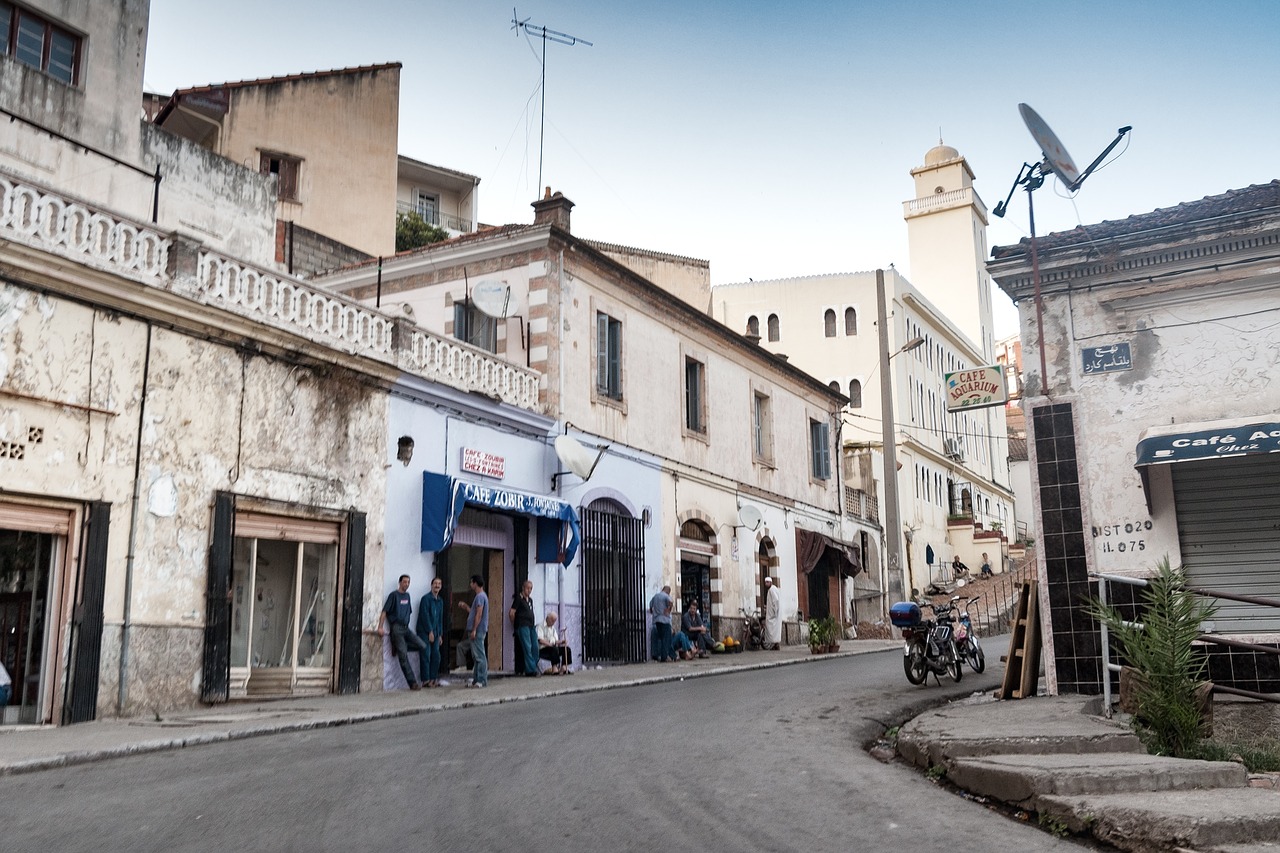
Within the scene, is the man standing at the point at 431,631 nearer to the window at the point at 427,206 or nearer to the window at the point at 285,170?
the window at the point at 285,170

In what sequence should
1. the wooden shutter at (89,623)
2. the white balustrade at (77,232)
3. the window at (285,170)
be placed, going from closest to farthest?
the white balustrade at (77,232), the wooden shutter at (89,623), the window at (285,170)

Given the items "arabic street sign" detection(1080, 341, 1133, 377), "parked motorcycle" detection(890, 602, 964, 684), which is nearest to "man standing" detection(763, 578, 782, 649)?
"parked motorcycle" detection(890, 602, 964, 684)

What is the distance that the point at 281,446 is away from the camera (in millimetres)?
14062

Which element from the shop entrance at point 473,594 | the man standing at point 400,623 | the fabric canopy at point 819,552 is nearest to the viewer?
the man standing at point 400,623

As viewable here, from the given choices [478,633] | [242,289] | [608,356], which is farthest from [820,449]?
[242,289]

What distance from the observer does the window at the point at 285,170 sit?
87.6 feet

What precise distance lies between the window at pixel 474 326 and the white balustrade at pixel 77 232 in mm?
8162

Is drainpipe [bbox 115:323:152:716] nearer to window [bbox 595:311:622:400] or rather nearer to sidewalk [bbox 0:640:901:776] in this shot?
sidewalk [bbox 0:640:901:776]

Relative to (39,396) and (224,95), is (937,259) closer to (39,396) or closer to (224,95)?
(224,95)

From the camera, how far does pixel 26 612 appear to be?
37.9ft

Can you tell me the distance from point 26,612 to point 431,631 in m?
5.48

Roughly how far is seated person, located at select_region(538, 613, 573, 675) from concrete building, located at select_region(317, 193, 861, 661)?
60 cm

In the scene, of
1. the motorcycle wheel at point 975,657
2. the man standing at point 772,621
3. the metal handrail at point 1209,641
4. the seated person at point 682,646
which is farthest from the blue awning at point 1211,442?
the man standing at point 772,621

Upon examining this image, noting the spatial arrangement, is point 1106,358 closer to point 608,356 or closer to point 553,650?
point 553,650
